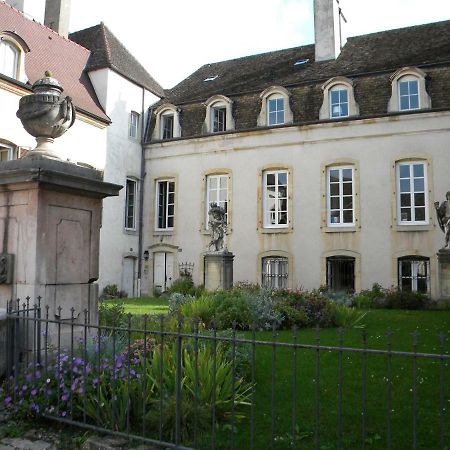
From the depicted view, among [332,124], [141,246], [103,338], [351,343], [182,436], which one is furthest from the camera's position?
[141,246]

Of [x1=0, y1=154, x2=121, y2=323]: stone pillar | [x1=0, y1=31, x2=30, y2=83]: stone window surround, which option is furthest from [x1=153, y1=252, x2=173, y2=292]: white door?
[x1=0, y1=154, x2=121, y2=323]: stone pillar

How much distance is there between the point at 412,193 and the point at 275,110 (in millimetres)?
6242

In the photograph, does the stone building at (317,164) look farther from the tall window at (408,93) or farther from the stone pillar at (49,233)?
the stone pillar at (49,233)

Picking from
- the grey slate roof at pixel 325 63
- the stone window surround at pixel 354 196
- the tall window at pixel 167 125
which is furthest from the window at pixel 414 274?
the tall window at pixel 167 125

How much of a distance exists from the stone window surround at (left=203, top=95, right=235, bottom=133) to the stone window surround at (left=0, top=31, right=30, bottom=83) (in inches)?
291

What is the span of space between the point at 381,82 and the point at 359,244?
610cm

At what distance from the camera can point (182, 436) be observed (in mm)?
3900

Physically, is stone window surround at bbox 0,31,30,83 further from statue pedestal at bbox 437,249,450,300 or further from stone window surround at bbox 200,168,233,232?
statue pedestal at bbox 437,249,450,300

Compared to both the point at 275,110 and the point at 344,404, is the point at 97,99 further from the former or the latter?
the point at 344,404

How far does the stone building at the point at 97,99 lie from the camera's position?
52.7 ft

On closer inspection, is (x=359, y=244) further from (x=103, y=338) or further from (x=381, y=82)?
(x=103, y=338)

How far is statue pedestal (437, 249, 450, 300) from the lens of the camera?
14.7 m

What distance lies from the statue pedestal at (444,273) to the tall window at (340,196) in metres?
4.07

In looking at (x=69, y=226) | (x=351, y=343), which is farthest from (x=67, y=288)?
(x=351, y=343)
